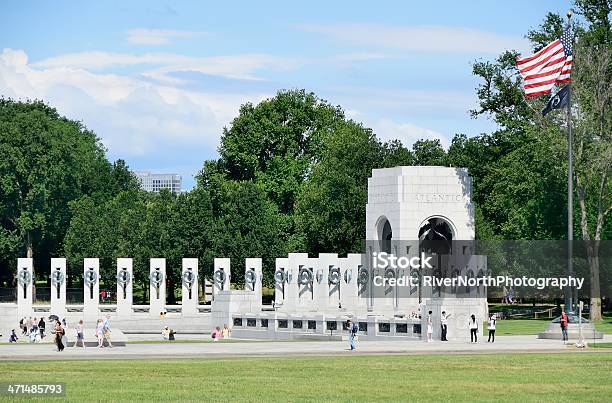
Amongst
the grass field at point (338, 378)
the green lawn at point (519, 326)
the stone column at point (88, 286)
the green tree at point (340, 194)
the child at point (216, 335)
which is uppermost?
the green tree at point (340, 194)

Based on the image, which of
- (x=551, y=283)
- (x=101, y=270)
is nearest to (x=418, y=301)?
(x=551, y=283)

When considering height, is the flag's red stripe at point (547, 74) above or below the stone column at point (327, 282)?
above

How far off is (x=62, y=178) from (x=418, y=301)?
5470 centimetres

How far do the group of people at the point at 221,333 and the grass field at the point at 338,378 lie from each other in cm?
2635

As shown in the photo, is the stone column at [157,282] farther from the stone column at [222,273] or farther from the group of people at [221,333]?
the group of people at [221,333]

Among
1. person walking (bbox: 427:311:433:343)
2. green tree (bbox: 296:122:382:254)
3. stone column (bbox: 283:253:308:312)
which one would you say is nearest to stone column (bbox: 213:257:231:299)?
stone column (bbox: 283:253:308:312)

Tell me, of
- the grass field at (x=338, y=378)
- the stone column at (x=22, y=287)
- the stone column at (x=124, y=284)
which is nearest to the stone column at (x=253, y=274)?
the stone column at (x=124, y=284)

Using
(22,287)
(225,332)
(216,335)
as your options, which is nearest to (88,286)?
(22,287)

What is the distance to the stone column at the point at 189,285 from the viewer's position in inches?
3996

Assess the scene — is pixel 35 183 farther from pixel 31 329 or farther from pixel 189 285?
pixel 31 329

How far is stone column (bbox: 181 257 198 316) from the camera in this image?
333ft

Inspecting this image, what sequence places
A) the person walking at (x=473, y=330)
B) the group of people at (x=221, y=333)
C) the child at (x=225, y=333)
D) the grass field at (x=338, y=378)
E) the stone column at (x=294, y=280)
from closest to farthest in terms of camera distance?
the grass field at (x=338, y=378) < the person walking at (x=473, y=330) < the group of people at (x=221, y=333) < the child at (x=225, y=333) < the stone column at (x=294, y=280)

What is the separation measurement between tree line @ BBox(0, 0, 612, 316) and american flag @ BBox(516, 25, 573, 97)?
23009mm

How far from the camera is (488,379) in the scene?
4972 cm
